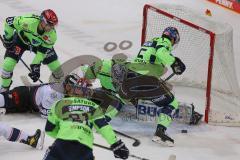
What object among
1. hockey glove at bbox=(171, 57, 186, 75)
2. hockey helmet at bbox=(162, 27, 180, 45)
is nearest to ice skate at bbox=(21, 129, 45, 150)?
hockey glove at bbox=(171, 57, 186, 75)

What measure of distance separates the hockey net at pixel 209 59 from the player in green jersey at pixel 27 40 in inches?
48.0

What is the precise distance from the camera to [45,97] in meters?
6.23

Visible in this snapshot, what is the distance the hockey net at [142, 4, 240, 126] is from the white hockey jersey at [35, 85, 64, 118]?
5.15ft

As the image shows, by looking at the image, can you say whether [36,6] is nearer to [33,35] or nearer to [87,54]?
[87,54]

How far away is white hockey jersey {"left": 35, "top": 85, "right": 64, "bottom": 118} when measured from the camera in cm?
621

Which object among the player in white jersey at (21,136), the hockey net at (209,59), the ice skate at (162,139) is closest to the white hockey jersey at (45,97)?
the player in white jersey at (21,136)

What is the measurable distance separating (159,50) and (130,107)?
76cm

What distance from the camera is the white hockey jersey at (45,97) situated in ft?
20.4

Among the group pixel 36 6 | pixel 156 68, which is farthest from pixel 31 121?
pixel 36 6

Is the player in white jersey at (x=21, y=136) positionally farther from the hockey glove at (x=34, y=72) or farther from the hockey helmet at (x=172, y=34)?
the hockey helmet at (x=172, y=34)

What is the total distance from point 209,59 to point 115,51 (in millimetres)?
2170

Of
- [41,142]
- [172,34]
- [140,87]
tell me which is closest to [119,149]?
[41,142]

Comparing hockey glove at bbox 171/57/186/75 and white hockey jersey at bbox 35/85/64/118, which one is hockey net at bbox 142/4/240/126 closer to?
hockey glove at bbox 171/57/186/75

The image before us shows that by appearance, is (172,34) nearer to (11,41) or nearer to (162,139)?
(162,139)
